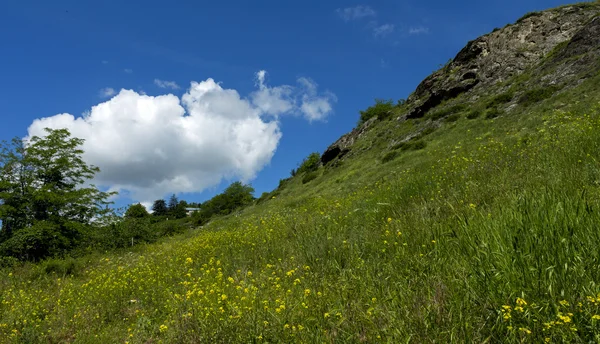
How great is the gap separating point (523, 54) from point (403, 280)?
1439 inches

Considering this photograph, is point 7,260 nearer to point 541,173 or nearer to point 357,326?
point 357,326

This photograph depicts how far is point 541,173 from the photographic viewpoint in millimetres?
6699

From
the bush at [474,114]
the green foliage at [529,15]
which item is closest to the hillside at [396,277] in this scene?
the bush at [474,114]

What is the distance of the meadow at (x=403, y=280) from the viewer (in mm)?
2557

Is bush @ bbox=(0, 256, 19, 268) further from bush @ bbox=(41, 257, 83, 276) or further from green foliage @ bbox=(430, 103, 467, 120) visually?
green foliage @ bbox=(430, 103, 467, 120)

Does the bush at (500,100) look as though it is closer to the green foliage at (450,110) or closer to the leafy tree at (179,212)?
the green foliage at (450,110)

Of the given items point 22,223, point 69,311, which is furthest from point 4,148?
point 69,311

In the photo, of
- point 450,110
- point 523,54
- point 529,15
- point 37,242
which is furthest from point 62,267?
point 529,15

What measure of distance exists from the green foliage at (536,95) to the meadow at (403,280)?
39.8 ft

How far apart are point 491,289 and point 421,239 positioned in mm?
1980

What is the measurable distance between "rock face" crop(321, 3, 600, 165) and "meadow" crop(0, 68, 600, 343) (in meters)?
19.2

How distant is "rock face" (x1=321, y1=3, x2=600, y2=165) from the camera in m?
24.1

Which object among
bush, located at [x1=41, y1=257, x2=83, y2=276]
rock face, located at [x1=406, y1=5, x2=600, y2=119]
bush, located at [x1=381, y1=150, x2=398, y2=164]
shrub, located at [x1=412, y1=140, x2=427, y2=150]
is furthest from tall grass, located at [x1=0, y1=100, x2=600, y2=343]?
rock face, located at [x1=406, y1=5, x2=600, y2=119]

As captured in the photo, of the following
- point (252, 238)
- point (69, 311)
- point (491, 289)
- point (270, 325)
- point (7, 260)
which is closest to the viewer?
point (491, 289)
